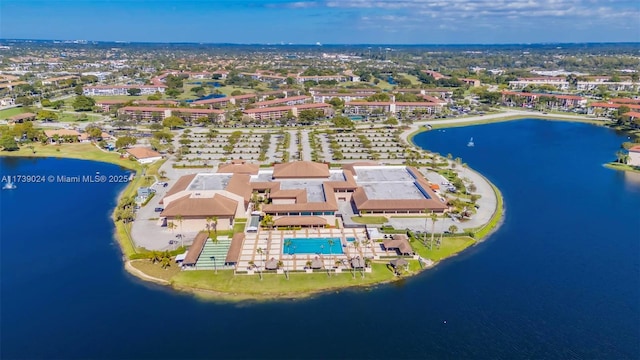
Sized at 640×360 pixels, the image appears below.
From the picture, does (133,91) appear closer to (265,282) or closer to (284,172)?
(284,172)

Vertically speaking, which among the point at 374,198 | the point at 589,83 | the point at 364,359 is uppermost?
the point at 589,83

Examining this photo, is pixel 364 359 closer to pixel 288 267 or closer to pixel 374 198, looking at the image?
pixel 288 267

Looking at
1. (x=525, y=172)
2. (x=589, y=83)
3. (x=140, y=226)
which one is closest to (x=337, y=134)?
(x=525, y=172)

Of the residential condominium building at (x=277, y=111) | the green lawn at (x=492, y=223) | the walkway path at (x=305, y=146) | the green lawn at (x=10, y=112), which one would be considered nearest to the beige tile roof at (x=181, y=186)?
the walkway path at (x=305, y=146)

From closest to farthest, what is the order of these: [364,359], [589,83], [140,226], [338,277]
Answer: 1. [364,359]
2. [338,277]
3. [140,226]
4. [589,83]

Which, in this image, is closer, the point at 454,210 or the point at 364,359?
the point at 364,359

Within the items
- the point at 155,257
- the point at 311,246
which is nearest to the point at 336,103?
the point at 311,246

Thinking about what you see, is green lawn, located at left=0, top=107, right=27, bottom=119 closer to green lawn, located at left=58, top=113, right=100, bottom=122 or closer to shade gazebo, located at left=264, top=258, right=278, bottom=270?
green lawn, located at left=58, top=113, right=100, bottom=122

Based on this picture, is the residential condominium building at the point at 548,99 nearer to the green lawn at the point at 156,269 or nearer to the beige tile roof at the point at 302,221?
the beige tile roof at the point at 302,221
